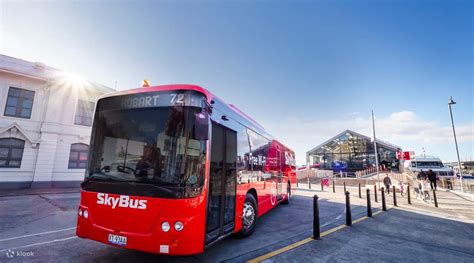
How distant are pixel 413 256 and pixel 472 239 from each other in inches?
110

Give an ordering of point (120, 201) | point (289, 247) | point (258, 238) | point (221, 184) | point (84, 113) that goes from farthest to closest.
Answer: point (84, 113) → point (258, 238) → point (289, 247) → point (221, 184) → point (120, 201)

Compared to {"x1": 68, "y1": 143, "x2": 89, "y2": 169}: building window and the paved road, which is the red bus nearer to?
the paved road

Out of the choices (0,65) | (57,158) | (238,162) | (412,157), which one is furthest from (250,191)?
(412,157)

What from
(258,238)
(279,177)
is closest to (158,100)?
(258,238)

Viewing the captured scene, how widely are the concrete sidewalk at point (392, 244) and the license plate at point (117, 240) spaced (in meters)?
2.48

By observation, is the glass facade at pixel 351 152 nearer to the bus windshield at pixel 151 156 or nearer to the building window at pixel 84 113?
the building window at pixel 84 113

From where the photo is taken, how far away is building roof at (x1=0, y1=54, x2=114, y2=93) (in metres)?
14.3

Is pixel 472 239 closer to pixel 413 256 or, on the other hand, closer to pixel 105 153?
pixel 413 256

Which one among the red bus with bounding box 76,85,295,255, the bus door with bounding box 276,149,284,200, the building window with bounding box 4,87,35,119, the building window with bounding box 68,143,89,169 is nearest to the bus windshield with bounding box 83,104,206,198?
the red bus with bounding box 76,85,295,255

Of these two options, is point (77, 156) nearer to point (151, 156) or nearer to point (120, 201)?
point (120, 201)

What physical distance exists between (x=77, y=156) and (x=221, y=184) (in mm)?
17419

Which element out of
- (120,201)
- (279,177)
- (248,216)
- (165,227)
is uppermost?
(279,177)

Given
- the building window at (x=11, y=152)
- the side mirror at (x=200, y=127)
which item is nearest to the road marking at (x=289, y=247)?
the side mirror at (x=200, y=127)

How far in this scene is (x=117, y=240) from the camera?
10.7ft
